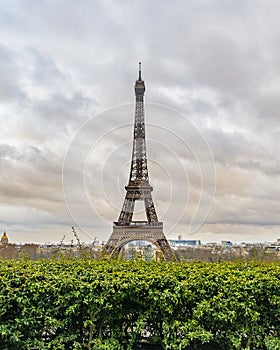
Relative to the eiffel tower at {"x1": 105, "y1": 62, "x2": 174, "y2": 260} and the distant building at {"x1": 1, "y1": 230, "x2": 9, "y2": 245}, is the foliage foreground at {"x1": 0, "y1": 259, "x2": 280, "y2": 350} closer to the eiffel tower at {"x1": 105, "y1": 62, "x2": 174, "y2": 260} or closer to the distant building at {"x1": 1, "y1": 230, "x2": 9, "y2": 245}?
the distant building at {"x1": 1, "y1": 230, "x2": 9, "y2": 245}

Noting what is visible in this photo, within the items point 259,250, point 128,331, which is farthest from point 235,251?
point 128,331

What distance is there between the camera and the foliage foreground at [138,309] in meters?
3.07

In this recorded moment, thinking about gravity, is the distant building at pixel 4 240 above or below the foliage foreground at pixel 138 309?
above

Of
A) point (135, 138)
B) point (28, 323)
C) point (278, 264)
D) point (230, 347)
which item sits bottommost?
point (230, 347)

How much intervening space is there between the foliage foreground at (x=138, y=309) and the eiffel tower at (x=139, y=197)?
1188 centimetres

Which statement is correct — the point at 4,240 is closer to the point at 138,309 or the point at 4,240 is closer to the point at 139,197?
the point at 138,309

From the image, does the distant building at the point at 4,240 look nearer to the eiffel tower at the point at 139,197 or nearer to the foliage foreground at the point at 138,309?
the foliage foreground at the point at 138,309

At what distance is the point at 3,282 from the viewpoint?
3.12 metres

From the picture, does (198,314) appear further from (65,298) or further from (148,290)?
(65,298)

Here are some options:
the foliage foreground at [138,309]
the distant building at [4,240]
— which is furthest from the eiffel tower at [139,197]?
the foliage foreground at [138,309]

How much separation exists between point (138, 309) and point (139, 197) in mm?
15771

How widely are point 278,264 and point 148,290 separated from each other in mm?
1938

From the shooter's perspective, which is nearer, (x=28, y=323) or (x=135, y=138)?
(x=28, y=323)

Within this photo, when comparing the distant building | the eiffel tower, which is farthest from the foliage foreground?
the eiffel tower
